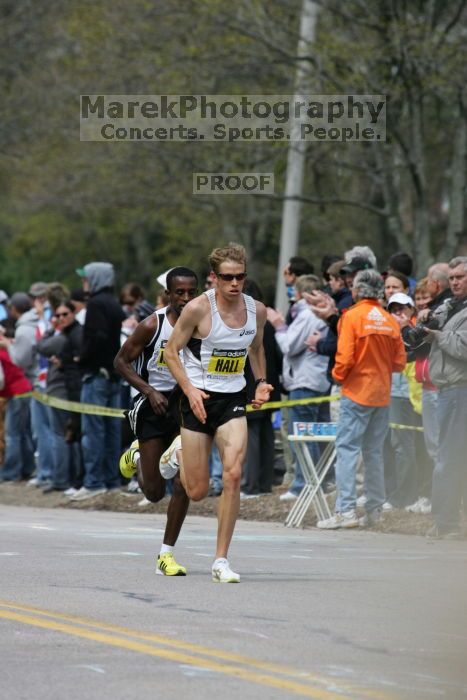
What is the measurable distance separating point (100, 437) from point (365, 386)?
15.0ft

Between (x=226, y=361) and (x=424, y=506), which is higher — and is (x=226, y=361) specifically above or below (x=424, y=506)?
above

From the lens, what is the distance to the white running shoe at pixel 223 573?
972 centimetres

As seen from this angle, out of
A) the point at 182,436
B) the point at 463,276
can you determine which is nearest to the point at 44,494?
the point at 463,276

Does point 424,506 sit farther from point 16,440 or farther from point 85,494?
point 16,440

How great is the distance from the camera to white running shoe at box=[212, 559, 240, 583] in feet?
31.9

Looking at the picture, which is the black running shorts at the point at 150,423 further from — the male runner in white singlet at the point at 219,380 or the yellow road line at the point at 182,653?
the yellow road line at the point at 182,653

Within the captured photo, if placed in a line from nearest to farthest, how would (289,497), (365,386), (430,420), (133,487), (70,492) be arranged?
(365,386) → (430,420) → (289,497) → (133,487) → (70,492)

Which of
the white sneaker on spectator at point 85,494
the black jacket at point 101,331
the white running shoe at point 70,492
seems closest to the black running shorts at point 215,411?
the black jacket at point 101,331

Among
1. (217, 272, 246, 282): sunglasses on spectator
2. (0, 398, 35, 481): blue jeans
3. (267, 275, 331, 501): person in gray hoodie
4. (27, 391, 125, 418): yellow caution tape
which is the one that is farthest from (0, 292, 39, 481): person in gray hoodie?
(217, 272, 246, 282): sunglasses on spectator

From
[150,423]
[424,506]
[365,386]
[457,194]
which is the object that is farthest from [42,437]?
[457,194]

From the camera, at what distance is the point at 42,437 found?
18.6m

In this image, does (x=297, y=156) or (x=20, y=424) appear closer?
(x=20, y=424)

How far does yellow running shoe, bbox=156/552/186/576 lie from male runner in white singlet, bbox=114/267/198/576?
2.80 ft

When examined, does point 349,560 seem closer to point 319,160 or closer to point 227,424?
point 227,424
